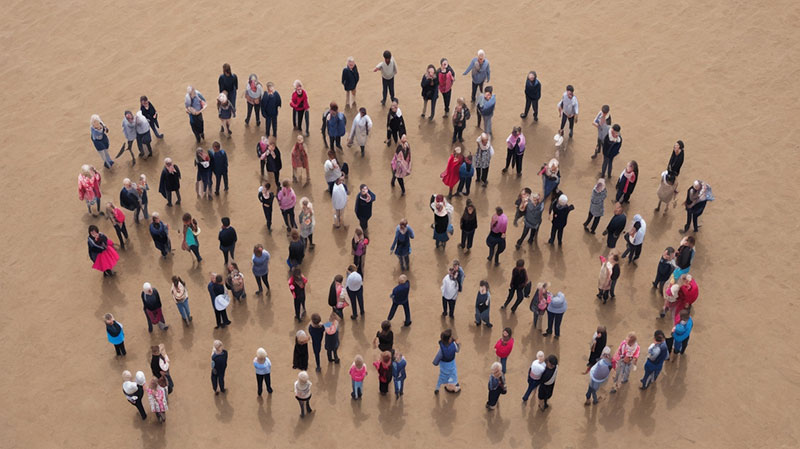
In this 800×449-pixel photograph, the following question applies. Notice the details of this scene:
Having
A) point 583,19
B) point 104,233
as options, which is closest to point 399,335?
point 104,233

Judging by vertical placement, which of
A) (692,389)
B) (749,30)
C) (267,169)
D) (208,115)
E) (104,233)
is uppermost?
(749,30)

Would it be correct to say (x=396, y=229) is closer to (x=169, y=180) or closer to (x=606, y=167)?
(x=169, y=180)

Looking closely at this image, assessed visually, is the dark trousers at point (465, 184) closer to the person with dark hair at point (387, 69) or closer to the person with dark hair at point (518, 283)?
the person with dark hair at point (518, 283)

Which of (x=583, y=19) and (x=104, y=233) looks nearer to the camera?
(x=104, y=233)

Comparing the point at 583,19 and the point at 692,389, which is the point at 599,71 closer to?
the point at 583,19

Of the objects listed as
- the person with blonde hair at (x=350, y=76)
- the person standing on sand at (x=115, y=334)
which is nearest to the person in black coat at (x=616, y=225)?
the person with blonde hair at (x=350, y=76)

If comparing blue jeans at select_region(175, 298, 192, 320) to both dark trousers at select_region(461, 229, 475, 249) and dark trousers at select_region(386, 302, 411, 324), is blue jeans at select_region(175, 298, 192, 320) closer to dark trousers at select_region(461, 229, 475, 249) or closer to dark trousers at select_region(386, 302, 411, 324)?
dark trousers at select_region(386, 302, 411, 324)

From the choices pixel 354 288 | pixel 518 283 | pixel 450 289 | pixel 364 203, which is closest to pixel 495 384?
pixel 450 289

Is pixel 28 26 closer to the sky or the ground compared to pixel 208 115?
closer to the sky
